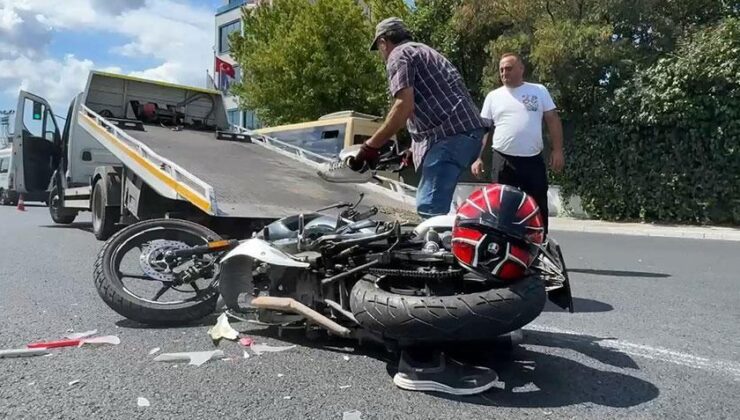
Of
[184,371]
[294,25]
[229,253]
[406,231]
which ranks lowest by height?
[184,371]

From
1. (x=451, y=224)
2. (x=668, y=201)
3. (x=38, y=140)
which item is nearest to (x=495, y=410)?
(x=451, y=224)

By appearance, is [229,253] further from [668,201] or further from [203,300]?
[668,201]

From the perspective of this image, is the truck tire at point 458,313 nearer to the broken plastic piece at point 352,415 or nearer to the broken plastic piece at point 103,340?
the broken plastic piece at point 352,415

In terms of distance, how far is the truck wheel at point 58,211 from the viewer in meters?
12.0

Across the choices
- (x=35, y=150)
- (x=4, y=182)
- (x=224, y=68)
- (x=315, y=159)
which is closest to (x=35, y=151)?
(x=35, y=150)

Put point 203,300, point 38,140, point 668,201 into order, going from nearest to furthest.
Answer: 1. point 203,300
2. point 38,140
3. point 668,201

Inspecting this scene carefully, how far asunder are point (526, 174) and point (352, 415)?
9.56ft

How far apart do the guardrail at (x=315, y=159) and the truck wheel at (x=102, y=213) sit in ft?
7.86

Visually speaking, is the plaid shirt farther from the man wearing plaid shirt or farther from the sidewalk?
the sidewalk

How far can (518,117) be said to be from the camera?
504 cm

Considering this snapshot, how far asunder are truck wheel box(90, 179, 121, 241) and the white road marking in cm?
732

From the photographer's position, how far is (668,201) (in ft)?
48.7

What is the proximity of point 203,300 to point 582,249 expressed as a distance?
6805 mm

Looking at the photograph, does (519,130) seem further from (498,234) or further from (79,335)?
(79,335)
